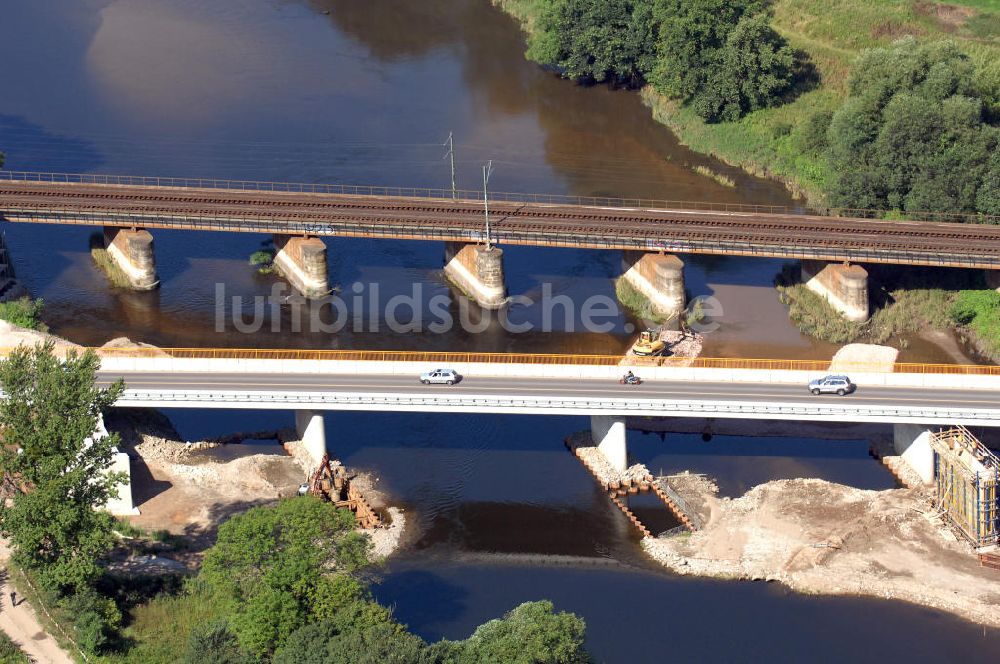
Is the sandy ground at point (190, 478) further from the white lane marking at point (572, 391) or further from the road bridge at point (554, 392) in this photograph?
the white lane marking at point (572, 391)

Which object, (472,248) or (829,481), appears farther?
(472,248)

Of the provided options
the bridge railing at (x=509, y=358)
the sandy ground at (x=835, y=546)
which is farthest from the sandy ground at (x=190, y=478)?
the sandy ground at (x=835, y=546)

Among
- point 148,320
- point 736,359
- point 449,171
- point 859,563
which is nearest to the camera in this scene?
point 859,563

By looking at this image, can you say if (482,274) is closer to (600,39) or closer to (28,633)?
(600,39)

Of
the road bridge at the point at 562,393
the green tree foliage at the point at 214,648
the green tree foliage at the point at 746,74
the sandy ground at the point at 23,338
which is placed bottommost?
the green tree foliage at the point at 214,648

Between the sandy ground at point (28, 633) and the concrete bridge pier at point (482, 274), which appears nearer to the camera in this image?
the sandy ground at point (28, 633)

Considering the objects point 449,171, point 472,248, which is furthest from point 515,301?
point 449,171

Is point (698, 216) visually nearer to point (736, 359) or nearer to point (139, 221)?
point (736, 359)
